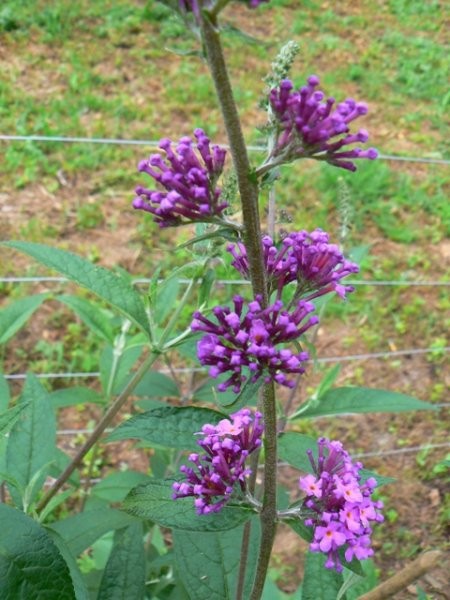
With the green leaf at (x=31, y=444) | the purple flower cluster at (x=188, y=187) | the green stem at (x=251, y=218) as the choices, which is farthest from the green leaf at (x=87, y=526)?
the purple flower cluster at (x=188, y=187)

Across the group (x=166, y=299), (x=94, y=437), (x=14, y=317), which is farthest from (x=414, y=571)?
(x=14, y=317)

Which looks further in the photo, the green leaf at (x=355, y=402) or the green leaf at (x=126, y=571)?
the green leaf at (x=355, y=402)

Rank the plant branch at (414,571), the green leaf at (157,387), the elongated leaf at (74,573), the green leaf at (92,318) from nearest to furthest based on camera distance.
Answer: the plant branch at (414,571) < the elongated leaf at (74,573) < the green leaf at (92,318) < the green leaf at (157,387)

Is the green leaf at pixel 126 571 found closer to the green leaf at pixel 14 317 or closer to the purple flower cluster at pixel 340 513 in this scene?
the purple flower cluster at pixel 340 513

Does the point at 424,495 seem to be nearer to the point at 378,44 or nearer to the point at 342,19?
the point at 378,44

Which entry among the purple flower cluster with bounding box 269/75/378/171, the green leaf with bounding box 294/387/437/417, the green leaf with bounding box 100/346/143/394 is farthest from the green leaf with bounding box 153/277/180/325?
the purple flower cluster with bounding box 269/75/378/171

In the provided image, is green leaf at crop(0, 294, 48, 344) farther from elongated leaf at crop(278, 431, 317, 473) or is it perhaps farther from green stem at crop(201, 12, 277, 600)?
green stem at crop(201, 12, 277, 600)
